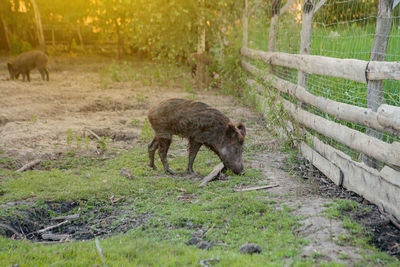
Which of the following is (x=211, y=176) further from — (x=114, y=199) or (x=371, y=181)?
(x=371, y=181)

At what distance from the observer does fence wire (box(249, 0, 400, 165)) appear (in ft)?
19.0

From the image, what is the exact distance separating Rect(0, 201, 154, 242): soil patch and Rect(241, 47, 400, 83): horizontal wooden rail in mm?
2978

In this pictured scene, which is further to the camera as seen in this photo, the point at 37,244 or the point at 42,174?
the point at 42,174

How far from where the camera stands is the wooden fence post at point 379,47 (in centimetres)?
494

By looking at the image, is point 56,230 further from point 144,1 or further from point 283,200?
point 144,1

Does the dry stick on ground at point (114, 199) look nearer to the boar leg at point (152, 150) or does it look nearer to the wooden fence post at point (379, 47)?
the boar leg at point (152, 150)

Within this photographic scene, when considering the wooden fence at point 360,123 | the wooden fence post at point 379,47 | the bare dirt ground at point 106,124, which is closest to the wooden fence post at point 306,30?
the wooden fence at point 360,123

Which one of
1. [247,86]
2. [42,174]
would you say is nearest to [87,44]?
[247,86]

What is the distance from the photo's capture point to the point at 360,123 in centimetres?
519

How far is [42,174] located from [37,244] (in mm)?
2389

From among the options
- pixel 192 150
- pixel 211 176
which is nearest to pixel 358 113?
pixel 211 176

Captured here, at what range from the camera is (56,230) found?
4.82m

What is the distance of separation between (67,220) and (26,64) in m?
12.5

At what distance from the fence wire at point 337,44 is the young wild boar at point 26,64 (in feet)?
25.7
